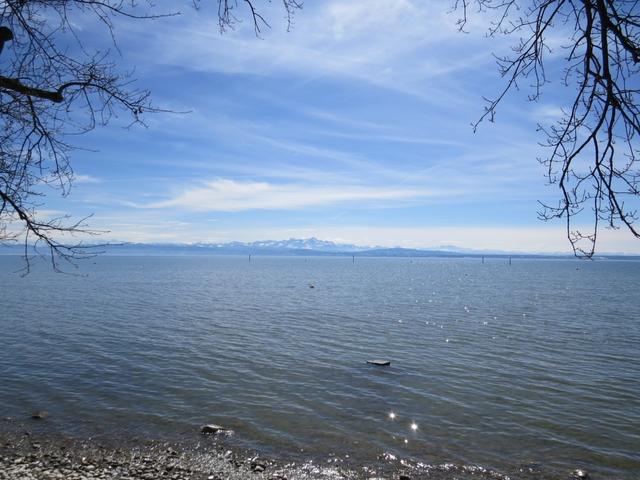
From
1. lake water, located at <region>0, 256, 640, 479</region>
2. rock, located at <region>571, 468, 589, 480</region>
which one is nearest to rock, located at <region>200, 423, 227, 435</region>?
lake water, located at <region>0, 256, 640, 479</region>

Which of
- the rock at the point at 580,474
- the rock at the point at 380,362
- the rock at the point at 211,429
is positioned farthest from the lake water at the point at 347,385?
the rock at the point at 380,362

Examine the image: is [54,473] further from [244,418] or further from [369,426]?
[369,426]

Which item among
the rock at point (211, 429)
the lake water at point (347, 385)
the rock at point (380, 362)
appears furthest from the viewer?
the rock at point (380, 362)

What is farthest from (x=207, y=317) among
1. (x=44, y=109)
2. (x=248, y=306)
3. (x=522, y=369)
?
(x=44, y=109)

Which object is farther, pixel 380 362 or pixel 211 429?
pixel 380 362

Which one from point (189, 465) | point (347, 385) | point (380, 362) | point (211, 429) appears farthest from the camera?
point (380, 362)

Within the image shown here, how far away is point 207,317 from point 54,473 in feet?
97.2

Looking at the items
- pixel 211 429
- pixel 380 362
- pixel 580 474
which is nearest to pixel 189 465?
pixel 211 429

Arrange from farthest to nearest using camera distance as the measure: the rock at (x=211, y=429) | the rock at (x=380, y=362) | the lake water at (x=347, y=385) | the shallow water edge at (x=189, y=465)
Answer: the rock at (x=380, y=362)
the rock at (x=211, y=429)
the lake water at (x=347, y=385)
the shallow water edge at (x=189, y=465)

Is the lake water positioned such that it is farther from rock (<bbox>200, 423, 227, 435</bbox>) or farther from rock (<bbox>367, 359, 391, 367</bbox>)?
rock (<bbox>367, 359, 391, 367</bbox>)

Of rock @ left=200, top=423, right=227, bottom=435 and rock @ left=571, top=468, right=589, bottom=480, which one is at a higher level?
rock @ left=200, top=423, right=227, bottom=435

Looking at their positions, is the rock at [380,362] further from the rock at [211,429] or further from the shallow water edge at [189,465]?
the rock at [211,429]

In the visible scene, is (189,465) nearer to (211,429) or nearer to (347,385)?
(211,429)

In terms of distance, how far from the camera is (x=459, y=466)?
40.4ft
